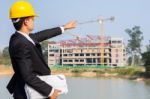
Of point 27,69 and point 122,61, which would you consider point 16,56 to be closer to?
point 27,69

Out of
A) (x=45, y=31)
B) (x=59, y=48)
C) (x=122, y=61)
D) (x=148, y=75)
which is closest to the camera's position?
(x=45, y=31)

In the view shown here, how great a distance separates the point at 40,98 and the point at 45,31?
432mm

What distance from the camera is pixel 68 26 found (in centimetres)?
214

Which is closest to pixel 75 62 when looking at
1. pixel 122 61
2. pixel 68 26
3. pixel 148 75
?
pixel 122 61

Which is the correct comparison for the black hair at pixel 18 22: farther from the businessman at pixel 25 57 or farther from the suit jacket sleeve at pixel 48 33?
the suit jacket sleeve at pixel 48 33

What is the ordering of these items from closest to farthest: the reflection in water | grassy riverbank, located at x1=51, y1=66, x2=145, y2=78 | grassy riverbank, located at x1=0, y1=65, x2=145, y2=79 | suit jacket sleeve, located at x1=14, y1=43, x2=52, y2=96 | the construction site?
suit jacket sleeve, located at x1=14, y1=43, x2=52, y2=96 → the reflection in water → grassy riverbank, located at x1=0, y1=65, x2=145, y2=79 → grassy riverbank, located at x1=51, y1=66, x2=145, y2=78 → the construction site

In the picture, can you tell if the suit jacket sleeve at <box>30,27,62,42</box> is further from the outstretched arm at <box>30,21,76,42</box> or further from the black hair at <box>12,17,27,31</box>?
the black hair at <box>12,17,27,31</box>

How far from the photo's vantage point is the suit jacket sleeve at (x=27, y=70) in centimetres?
177

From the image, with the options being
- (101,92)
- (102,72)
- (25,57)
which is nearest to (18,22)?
(25,57)

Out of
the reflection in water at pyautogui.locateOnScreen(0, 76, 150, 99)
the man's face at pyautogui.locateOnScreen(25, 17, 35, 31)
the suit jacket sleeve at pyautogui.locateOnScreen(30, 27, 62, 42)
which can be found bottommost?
the reflection in water at pyautogui.locateOnScreen(0, 76, 150, 99)

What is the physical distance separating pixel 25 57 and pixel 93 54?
5992 centimetres

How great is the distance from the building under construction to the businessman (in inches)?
2304

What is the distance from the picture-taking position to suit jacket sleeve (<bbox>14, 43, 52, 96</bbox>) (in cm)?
177

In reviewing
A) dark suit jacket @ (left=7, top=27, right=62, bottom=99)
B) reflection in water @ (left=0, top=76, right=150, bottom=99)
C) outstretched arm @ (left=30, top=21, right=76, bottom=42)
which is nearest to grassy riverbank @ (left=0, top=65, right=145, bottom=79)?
reflection in water @ (left=0, top=76, right=150, bottom=99)
